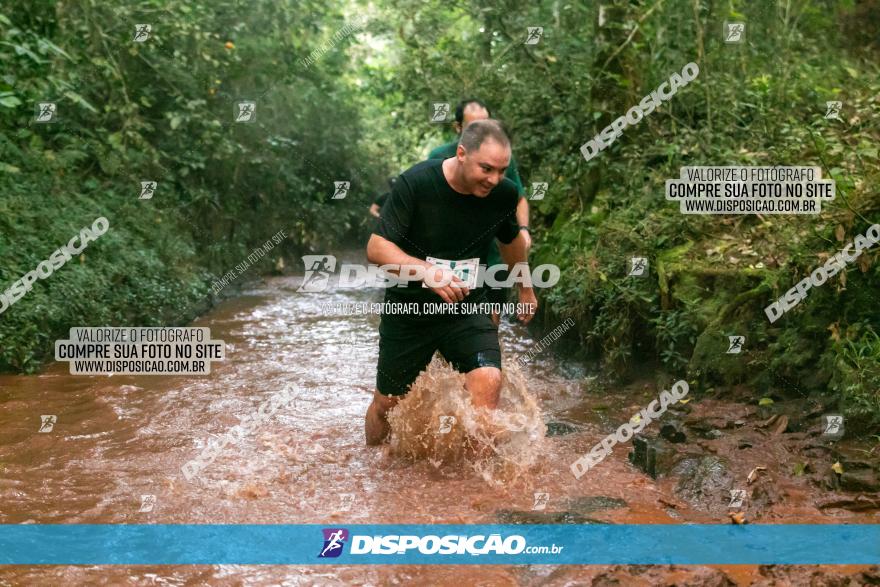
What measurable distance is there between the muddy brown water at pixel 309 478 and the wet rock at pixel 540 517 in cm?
1

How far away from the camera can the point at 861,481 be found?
4457mm

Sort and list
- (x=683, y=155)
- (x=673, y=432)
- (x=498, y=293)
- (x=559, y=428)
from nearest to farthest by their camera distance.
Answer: (x=673, y=432), (x=498, y=293), (x=559, y=428), (x=683, y=155)

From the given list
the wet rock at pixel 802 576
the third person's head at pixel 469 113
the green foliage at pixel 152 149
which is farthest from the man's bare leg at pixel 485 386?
the green foliage at pixel 152 149

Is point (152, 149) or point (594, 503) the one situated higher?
point (152, 149)

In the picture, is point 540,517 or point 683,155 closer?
point 540,517

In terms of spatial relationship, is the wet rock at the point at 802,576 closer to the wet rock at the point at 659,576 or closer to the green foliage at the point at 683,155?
the wet rock at the point at 659,576

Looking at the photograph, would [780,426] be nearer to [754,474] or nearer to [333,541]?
[754,474]

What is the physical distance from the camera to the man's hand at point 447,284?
458 centimetres

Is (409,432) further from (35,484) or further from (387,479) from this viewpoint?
(35,484)

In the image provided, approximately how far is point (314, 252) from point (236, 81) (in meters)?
4.30

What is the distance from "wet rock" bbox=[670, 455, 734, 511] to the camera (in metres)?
4.60

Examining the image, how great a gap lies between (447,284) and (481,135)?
2.78ft

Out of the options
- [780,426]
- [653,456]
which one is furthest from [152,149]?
[780,426]

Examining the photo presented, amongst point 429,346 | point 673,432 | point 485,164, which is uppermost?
point 485,164
